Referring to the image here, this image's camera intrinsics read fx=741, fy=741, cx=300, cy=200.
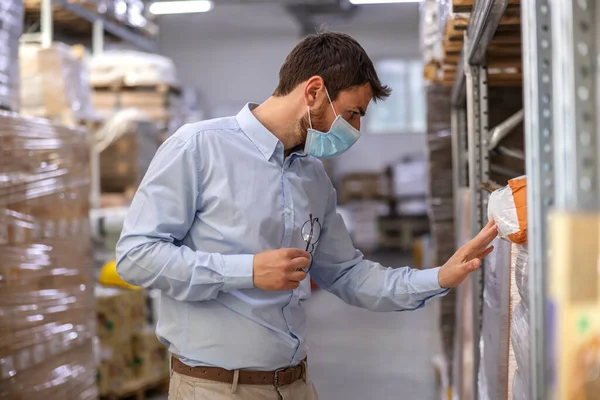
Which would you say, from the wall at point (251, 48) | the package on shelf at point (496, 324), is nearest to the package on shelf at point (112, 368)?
the package on shelf at point (496, 324)

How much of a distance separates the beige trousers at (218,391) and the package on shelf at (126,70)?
244 inches

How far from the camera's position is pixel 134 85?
8.19 meters

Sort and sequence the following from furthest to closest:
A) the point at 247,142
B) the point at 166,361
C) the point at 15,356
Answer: the point at 166,361 → the point at 15,356 → the point at 247,142

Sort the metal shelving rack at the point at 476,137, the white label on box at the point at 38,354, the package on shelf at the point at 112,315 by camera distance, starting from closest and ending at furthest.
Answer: the metal shelving rack at the point at 476,137, the white label on box at the point at 38,354, the package on shelf at the point at 112,315

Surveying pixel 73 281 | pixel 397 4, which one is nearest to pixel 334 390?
pixel 73 281

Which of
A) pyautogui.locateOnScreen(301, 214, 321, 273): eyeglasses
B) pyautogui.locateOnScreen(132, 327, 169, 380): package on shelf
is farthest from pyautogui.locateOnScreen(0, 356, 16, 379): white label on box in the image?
pyautogui.locateOnScreen(132, 327, 169, 380): package on shelf

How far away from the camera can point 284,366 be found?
232 centimetres

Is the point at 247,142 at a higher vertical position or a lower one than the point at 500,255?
higher

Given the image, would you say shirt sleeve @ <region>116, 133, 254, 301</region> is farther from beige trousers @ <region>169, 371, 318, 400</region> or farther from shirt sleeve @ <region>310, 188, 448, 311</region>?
shirt sleeve @ <region>310, 188, 448, 311</region>

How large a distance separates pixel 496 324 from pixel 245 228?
0.90 meters

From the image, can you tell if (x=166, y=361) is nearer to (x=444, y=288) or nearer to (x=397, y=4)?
(x=444, y=288)

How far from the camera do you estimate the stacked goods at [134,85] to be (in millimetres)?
8027

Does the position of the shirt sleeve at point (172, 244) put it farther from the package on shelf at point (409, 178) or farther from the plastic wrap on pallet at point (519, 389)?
the package on shelf at point (409, 178)

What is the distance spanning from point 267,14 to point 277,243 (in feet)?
49.7
